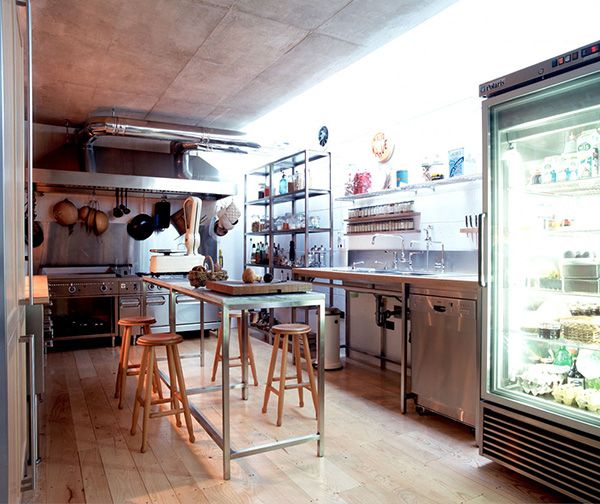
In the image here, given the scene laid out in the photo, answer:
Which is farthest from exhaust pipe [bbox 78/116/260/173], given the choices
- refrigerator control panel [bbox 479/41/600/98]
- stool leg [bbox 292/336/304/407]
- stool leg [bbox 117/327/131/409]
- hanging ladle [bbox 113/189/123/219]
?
refrigerator control panel [bbox 479/41/600/98]

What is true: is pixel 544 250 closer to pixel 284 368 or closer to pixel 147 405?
pixel 284 368

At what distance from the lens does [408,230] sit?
4.07m

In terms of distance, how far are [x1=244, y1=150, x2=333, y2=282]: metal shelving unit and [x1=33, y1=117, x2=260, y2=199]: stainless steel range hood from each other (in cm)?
50

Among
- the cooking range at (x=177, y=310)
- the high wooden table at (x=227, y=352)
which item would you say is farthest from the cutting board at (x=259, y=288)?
the cooking range at (x=177, y=310)

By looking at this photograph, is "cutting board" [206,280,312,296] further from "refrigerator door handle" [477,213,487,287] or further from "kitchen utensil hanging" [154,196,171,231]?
"kitchen utensil hanging" [154,196,171,231]

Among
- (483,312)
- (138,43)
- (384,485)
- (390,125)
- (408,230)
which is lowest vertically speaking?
(384,485)

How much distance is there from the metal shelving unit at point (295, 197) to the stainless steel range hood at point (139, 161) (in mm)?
499

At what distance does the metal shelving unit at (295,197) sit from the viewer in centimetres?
508

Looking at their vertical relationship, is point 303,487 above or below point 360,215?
below

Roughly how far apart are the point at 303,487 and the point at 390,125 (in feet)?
10.9

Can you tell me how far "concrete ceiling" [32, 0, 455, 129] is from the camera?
3160 mm

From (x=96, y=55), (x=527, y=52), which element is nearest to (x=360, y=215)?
(x=527, y=52)

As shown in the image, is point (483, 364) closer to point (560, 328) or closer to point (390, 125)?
point (560, 328)

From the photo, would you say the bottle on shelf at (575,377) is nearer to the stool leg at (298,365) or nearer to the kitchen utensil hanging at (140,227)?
the stool leg at (298,365)
